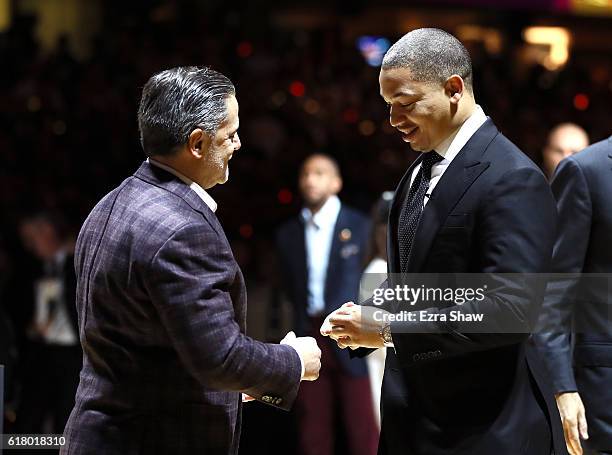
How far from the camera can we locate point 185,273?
2184 millimetres

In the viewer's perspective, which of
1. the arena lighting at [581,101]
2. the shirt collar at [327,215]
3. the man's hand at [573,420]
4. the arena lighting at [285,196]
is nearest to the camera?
the man's hand at [573,420]

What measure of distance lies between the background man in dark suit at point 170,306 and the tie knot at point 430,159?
0.46 metres

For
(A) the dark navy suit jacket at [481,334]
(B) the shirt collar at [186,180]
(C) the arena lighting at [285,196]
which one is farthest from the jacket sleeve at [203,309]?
(C) the arena lighting at [285,196]

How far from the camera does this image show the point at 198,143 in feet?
7.70

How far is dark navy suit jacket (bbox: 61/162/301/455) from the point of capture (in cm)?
219

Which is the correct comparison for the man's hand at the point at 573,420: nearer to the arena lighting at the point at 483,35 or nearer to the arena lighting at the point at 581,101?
the arena lighting at the point at 581,101

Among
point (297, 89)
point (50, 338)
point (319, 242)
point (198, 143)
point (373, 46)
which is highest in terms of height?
point (373, 46)

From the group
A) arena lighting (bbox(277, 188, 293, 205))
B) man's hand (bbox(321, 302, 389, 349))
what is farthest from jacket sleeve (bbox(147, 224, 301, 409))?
arena lighting (bbox(277, 188, 293, 205))

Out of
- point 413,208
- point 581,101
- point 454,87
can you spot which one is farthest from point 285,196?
point 454,87

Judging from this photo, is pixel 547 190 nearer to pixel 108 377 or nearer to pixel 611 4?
pixel 108 377

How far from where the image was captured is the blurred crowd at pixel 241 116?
5914mm

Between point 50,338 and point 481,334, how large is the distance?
328 centimetres

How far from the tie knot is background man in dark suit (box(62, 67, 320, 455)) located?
464 millimetres

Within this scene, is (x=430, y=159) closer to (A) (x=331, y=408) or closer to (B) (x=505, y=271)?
(B) (x=505, y=271)
